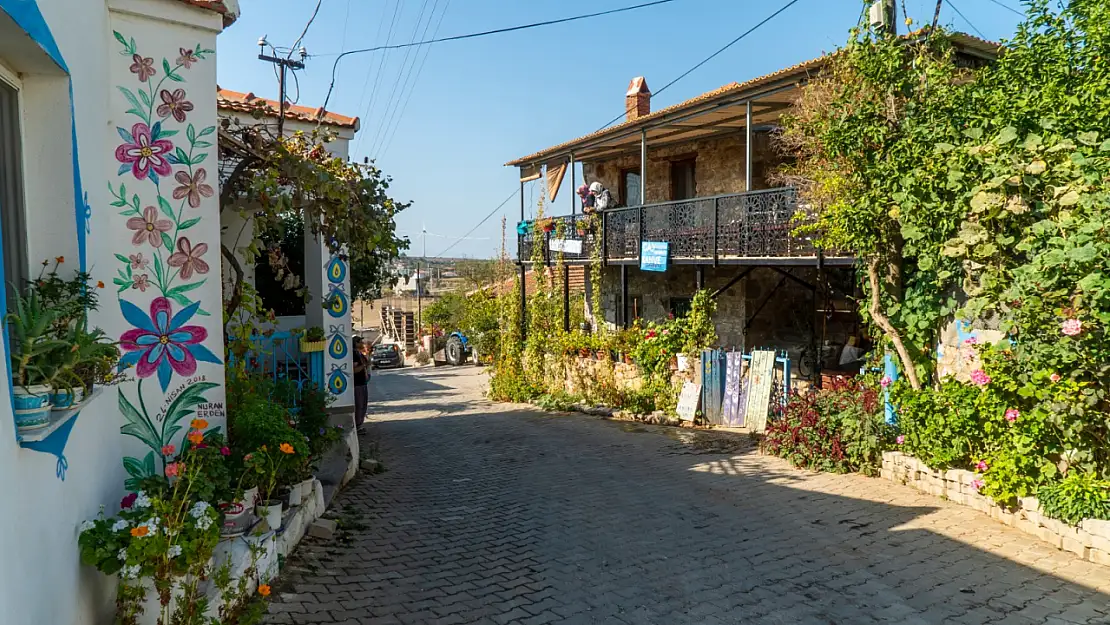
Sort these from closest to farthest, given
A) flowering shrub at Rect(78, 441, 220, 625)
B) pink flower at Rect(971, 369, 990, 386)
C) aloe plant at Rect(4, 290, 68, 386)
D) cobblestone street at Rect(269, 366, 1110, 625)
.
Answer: aloe plant at Rect(4, 290, 68, 386) < flowering shrub at Rect(78, 441, 220, 625) < cobblestone street at Rect(269, 366, 1110, 625) < pink flower at Rect(971, 369, 990, 386)

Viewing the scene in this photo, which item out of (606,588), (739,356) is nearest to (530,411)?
(739,356)

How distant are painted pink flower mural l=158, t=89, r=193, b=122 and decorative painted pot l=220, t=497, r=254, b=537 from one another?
2451 mm

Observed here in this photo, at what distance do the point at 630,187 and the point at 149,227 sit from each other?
15210 millimetres

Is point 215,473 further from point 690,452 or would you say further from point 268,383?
point 690,452

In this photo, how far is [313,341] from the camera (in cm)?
805

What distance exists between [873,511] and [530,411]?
872 cm

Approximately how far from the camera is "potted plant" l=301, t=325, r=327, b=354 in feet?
26.2

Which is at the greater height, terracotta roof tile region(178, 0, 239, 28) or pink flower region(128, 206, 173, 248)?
terracotta roof tile region(178, 0, 239, 28)

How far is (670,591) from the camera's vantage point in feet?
15.8

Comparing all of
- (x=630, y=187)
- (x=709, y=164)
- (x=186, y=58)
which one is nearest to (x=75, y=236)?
(x=186, y=58)

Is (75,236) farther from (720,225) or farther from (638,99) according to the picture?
(638,99)

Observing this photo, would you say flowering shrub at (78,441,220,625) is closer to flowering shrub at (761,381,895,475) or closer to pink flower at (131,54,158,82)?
pink flower at (131,54,158,82)

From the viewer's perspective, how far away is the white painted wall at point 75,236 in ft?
8.33

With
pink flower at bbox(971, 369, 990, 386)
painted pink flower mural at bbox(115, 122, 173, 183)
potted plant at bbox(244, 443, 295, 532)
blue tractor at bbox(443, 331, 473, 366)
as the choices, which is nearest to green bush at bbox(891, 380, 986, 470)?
pink flower at bbox(971, 369, 990, 386)
